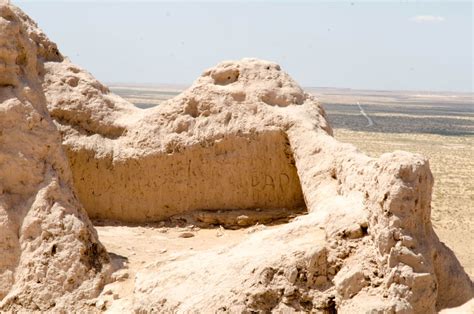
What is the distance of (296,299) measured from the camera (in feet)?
21.9

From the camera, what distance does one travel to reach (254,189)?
10.6 m

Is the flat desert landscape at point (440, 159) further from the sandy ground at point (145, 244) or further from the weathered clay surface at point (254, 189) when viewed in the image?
the weathered clay surface at point (254, 189)

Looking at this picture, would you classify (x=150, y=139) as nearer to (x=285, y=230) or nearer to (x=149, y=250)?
(x=149, y=250)

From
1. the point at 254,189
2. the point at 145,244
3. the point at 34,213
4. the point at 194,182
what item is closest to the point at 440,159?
the point at 254,189

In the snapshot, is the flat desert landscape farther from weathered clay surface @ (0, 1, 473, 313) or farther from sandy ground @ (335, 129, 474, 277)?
weathered clay surface @ (0, 1, 473, 313)

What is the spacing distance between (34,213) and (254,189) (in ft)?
12.3

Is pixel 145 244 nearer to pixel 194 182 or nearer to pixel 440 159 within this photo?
pixel 194 182

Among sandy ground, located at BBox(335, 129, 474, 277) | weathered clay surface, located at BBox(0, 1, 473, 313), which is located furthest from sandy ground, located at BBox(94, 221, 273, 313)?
sandy ground, located at BBox(335, 129, 474, 277)

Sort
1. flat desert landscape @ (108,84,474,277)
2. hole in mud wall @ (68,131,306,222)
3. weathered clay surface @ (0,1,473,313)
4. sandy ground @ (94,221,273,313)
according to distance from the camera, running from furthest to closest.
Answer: flat desert landscape @ (108,84,474,277)
hole in mud wall @ (68,131,306,222)
sandy ground @ (94,221,273,313)
weathered clay surface @ (0,1,473,313)

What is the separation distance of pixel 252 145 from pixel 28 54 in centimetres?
349

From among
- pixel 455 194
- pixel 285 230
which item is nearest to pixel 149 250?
pixel 285 230

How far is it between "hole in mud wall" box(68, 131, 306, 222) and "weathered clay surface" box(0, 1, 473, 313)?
15 millimetres

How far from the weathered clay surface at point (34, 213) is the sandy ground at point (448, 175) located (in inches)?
347

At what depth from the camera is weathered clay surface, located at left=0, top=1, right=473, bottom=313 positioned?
21.5 feet
